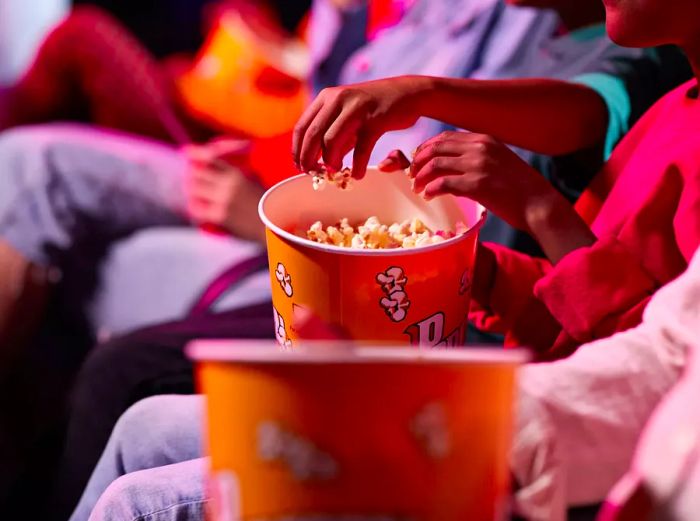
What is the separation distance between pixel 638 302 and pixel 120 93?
44.8 inches

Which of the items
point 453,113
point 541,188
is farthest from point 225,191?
point 541,188

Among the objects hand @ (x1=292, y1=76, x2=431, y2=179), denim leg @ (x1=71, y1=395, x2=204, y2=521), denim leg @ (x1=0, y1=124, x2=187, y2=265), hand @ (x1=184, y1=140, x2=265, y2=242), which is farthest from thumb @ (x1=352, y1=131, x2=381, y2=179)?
denim leg @ (x1=0, y1=124, x2=187, y2=265)

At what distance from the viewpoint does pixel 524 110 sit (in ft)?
2.62

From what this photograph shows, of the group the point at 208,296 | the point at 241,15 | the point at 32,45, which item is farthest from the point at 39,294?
the point at 32,45

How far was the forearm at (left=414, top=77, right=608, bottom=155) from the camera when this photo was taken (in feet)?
2.47

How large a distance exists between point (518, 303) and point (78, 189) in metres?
0.78

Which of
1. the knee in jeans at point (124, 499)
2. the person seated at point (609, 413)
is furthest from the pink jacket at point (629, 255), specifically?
the knee in jeans at point (124, 499)

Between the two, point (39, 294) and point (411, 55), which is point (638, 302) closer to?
point (411, 55)

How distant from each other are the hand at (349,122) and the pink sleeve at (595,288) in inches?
7.4

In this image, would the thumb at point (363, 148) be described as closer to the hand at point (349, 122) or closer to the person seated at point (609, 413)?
the hand at point (349, 122)

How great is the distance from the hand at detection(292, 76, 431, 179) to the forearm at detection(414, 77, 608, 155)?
3 cm

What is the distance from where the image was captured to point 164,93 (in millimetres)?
1554

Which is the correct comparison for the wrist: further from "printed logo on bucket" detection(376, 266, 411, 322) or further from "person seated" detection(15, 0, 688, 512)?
"printed logo on bucket" detection(376, 266, 411, 322)

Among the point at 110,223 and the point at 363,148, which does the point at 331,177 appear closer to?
the point at 363,148
